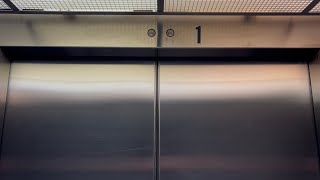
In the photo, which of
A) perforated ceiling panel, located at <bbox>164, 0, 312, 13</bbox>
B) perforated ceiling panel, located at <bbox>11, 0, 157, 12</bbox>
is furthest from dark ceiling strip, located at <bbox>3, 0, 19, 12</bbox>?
perforated ceiling panel, located at <bbox>164, 0, 312, 13</bbox>

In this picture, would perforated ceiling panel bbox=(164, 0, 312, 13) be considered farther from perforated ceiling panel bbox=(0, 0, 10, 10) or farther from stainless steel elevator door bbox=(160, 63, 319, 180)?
perforated ceiling panel bbox=(0, 0, 10, 10)

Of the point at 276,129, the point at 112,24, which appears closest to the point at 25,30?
the point at 112,24

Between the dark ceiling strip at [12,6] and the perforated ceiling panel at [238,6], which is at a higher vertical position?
the dark ceiling strip at [12,6]

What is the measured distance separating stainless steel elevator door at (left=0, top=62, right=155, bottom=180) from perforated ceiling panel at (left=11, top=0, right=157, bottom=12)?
460 millimetres

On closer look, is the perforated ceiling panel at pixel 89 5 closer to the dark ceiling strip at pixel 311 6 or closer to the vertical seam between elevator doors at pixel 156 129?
the vertical seam between elevator doors at pixel 156 129

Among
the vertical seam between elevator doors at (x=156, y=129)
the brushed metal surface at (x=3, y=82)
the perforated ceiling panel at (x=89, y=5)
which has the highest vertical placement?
the perforated ceiling panel at (x=89, y=5)

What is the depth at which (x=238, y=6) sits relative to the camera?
2.10 meters

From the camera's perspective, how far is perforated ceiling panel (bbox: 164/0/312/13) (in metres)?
2.04

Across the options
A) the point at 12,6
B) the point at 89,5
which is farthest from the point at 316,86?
the point at 12,6

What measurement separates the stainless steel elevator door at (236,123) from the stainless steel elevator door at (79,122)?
0.61 ft

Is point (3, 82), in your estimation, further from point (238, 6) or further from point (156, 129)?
point (238, 6)

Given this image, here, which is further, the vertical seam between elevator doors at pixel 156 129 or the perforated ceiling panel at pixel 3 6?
the vertical seam between elevator doors at pixel 156 129

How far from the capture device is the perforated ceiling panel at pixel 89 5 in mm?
2053

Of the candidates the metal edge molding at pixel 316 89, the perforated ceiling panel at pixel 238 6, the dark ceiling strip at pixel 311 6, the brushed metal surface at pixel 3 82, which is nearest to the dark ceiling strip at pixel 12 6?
the brushed metal surface at pixel 3 82
